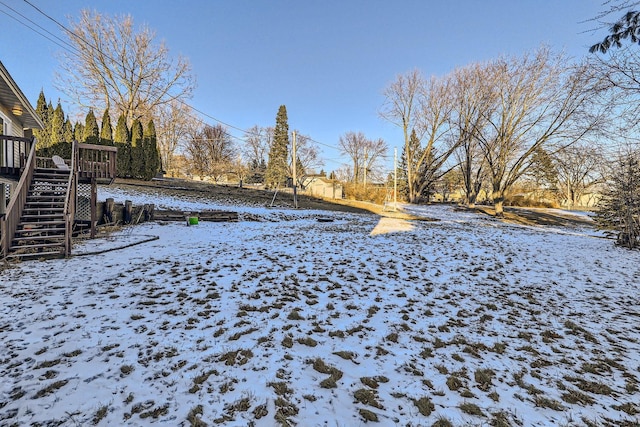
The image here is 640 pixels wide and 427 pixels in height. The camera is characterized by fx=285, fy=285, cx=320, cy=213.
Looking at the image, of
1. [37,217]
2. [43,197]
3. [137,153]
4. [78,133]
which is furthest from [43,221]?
[78,133]

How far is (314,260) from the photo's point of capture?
23.3 feet

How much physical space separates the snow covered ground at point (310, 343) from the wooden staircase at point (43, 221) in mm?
790

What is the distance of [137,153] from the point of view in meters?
21.0

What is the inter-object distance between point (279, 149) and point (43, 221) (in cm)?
4171

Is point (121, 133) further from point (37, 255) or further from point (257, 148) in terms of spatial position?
point (257, 148)

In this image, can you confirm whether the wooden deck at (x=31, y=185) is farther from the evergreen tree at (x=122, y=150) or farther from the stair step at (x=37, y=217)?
the evergreen tree at (x=122, y=150)

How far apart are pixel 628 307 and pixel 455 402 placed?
4.82 m

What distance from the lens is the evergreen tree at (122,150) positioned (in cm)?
2041

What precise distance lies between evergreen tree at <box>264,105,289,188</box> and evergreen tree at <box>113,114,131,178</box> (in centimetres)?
→ 2557

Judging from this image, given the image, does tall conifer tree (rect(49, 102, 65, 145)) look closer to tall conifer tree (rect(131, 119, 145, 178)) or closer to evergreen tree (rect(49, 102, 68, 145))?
evergreen tree (rect(49, 102, 68, 145))

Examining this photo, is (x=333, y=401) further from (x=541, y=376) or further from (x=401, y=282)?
(x=401, y=282)

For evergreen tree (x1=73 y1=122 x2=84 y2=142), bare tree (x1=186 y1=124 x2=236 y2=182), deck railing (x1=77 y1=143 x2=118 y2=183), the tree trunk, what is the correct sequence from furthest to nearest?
bare tree (x1=186 y1=124 x2=236 y2=182)
the tree trunk
evergreen tree (x1=73 y1=122 x2=84 y2=142)
deck railing (x1=77 y1=143 x2=118 y2=183)

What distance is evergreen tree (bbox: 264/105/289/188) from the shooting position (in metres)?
46.5

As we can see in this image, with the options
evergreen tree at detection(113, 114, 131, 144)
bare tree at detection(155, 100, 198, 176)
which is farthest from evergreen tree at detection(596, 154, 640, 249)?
bare tree at detection(155, 100, 198, 176)
